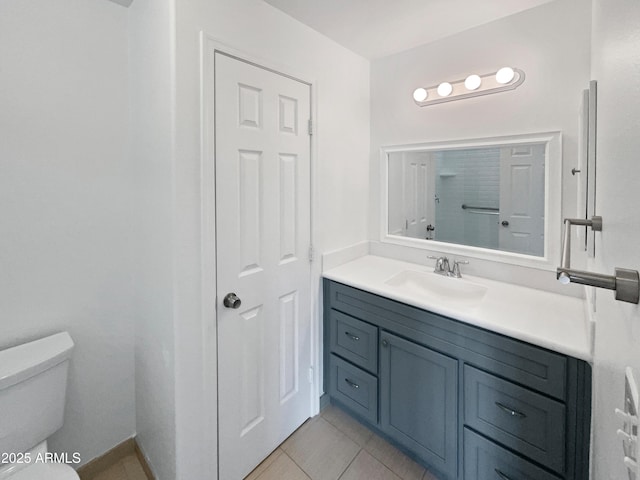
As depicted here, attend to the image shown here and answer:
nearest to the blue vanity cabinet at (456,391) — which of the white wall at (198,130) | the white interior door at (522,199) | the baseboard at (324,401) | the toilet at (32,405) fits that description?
the baseboard at (324,401)

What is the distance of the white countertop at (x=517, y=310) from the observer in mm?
1146

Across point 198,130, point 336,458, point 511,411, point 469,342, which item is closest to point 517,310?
point 469,342

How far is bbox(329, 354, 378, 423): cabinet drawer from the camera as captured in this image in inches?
68.3

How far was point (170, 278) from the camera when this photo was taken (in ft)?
4.13

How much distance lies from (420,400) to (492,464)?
0.35 metres

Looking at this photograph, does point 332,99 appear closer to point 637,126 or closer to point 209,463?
point 637,126

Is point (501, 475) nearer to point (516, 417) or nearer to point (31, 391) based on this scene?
point (516, 417)

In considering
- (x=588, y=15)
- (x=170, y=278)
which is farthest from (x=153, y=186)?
(x=588, y=15)

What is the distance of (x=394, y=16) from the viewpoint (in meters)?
1.63

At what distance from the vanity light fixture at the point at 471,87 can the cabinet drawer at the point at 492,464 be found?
170 cm

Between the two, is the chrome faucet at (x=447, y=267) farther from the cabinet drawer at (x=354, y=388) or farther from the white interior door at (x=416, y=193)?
the cabinet drawer at (x=354, y=388)

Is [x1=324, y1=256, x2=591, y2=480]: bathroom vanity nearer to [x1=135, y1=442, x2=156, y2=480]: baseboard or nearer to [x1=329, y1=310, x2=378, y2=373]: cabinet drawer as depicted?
[x1=329, y1=310, x2=378, y2=373]: cabinet drawer

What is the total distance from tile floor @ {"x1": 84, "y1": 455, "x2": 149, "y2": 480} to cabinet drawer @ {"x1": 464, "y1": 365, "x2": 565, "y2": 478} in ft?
5.31

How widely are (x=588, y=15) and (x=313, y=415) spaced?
252 cm
